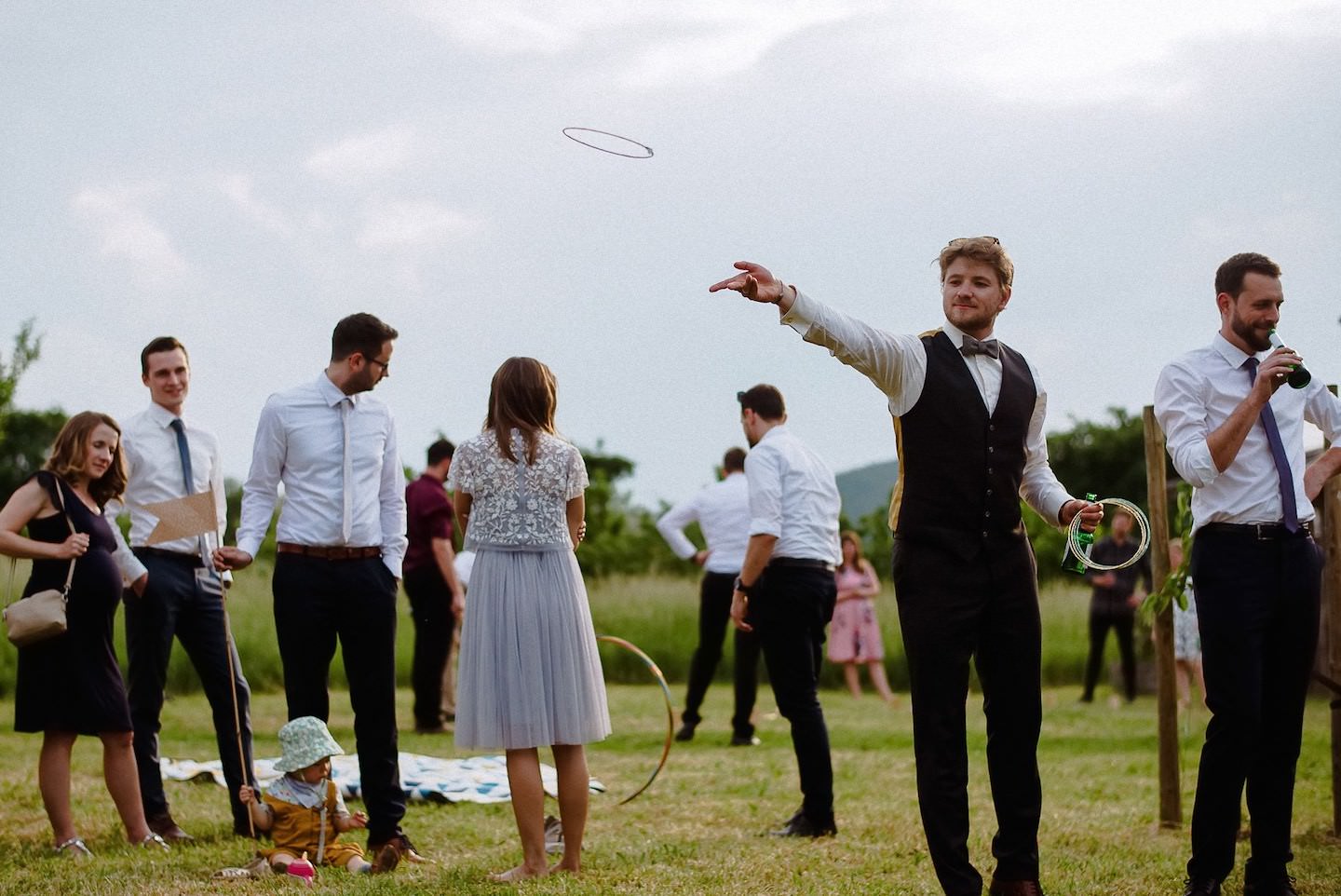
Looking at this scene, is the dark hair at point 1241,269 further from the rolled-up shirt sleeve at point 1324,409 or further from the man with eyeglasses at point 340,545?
the man with eyeglasses at point 340,545

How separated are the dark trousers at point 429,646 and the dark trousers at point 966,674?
717 centimetres

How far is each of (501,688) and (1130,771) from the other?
5.26 metres

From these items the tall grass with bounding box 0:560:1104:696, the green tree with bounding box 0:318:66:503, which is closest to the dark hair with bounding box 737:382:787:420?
the tall grass with bounding box 0:560:1104:696

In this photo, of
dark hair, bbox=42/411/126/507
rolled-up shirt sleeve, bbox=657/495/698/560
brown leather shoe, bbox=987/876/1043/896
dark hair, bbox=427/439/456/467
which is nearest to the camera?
brown leather shoe, bbox=987/876/1043/896

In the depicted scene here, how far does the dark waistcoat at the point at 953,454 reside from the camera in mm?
4387

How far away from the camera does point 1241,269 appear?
16.6 feet

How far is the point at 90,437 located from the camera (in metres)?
6.20

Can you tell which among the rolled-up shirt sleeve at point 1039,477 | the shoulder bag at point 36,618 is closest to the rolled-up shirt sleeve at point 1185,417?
the rolled-up shirt sleeve at point 1039,477

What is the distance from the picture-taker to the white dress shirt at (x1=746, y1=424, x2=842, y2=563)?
6.87 meters

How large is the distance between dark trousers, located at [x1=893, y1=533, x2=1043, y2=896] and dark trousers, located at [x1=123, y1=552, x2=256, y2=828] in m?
3.37

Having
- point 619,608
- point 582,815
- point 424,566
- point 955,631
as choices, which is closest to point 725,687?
point 619,608

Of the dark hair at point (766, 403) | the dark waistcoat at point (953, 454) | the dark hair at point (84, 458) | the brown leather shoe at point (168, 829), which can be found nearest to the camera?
the dark waistcoat at point (953, 454)

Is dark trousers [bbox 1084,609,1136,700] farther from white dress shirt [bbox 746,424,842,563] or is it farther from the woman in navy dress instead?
the woman in navy dress

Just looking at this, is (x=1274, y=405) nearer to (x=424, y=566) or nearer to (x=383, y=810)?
(x=383, y=810)
